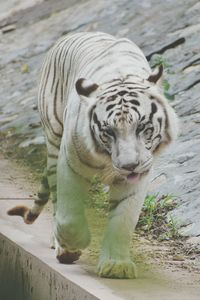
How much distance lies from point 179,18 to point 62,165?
6.09 metres

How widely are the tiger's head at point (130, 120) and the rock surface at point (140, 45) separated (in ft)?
5.02

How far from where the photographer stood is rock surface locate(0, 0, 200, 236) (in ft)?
24.4

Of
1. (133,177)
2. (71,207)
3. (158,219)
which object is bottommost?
(158,219)

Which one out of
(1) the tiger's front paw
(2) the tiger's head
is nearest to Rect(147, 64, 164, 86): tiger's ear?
(2) the tiger's head

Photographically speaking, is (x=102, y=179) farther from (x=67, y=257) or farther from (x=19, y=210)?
(x=19, y=210)

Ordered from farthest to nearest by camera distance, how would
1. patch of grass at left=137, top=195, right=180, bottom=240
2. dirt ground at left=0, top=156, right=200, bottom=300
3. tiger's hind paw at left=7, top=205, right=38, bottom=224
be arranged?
1. tiger's hind paw at left=7, top=205, right=38, bottom=224
2. patch of grass at left=137, top=195, right=180, bottom=240
3. dirt ground at left=0, top=156, right=200, bottom=300

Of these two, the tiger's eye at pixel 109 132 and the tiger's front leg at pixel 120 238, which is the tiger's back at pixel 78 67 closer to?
the tiger's eye at pixel 109 132

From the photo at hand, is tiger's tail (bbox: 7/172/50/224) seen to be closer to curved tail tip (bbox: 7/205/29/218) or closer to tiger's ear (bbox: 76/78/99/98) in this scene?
curved tail tip (bbox: 7/205/29/218)

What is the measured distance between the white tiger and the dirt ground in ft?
0.62

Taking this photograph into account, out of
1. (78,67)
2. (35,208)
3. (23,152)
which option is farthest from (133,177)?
(23,152)

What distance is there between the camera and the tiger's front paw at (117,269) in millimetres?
4973

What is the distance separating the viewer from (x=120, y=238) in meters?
4.99

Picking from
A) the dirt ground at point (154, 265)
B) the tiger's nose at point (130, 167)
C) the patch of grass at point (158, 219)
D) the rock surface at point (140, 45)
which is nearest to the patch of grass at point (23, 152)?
the rock surface at point (140, 45)

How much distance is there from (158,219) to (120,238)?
1.85 m
